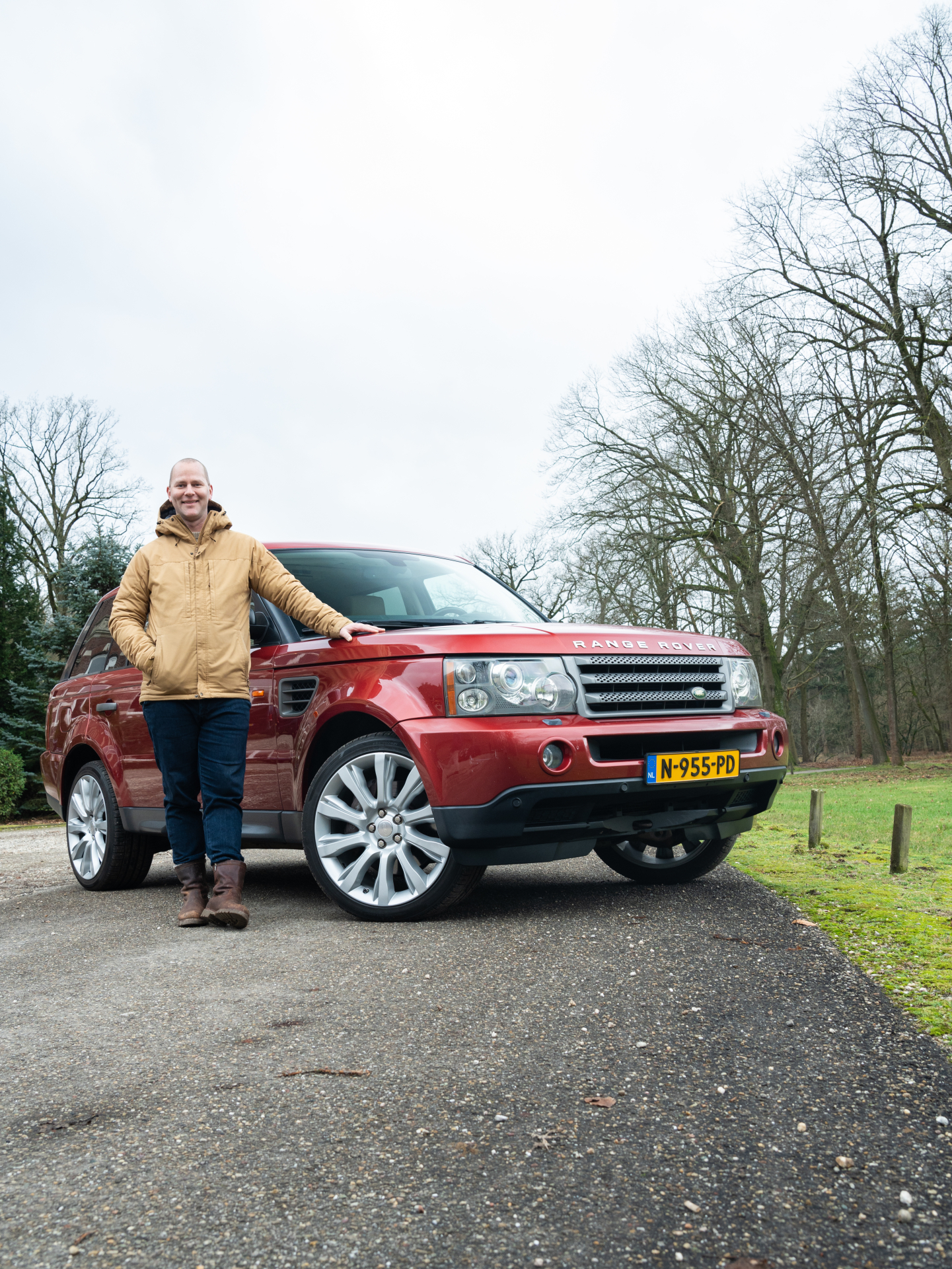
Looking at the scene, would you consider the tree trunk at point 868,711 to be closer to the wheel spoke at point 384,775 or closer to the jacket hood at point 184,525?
the jacket hood at point 184,525

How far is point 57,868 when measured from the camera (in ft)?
29.5

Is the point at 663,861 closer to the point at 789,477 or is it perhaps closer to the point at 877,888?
the point at 877,888

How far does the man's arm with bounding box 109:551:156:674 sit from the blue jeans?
0.27 metres

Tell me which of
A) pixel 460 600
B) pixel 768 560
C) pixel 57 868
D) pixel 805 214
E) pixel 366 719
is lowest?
pixel 57 868

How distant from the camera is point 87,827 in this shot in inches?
259

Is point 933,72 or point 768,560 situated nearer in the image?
point 933,72

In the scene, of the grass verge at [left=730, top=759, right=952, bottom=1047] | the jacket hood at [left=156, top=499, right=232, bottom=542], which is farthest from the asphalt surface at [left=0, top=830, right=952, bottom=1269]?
the jacket hood at [left=156, top=499, right=232, bottom=542]

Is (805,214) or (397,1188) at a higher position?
(805,214)

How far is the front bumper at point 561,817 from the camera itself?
4.21 m

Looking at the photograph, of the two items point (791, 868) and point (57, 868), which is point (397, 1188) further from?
point (57, 868)

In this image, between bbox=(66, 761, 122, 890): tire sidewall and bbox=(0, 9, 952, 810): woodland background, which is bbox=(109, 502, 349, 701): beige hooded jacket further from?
bbox=(0, 9, 952, 810): woodland background

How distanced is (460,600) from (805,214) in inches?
768

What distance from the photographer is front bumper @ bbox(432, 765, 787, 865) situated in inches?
166

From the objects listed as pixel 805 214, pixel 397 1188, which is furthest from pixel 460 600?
pixel 805 214
